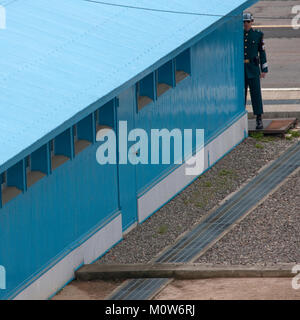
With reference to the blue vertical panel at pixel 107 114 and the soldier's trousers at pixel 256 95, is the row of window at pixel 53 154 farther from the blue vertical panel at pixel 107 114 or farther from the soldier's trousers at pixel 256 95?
the soldier's trousers at pixel 256 95

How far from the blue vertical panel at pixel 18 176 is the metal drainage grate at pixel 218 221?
1756mm

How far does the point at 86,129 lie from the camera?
13289mm

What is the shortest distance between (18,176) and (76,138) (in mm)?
1836

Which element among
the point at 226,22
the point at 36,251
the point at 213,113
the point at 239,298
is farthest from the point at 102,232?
the point at 226,22

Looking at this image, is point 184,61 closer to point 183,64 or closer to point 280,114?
point 183,64

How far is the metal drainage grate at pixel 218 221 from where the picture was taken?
40.4 feet

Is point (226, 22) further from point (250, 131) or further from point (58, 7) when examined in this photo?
point (58, 7)

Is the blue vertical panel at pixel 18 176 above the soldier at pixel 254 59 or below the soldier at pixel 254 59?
above

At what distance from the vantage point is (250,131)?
19047 millimetres

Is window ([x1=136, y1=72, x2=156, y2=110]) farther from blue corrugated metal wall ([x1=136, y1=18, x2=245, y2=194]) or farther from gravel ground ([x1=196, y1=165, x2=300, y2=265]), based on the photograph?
gravel ground ([x1=196, y1=165, x2=300, y2=265])

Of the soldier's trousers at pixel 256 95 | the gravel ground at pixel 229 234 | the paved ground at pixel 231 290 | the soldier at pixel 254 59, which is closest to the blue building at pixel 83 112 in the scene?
the gravel ground at pixel 229 234

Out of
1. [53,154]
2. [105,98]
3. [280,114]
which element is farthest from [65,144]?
[280,114]
